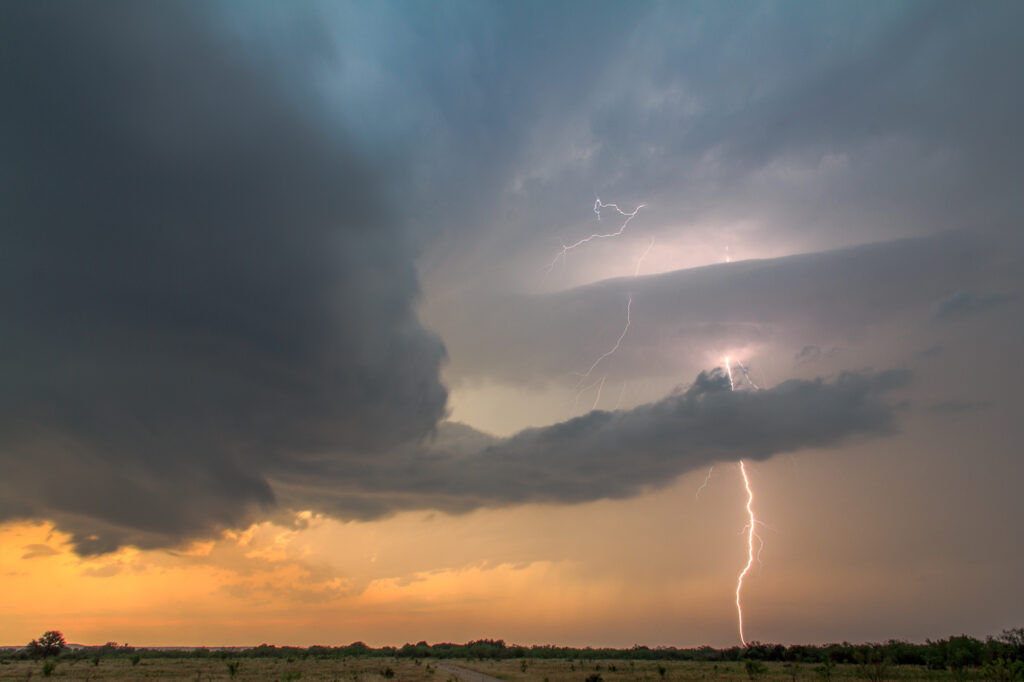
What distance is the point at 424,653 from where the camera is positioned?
191625 millimetres

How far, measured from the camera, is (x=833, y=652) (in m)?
113

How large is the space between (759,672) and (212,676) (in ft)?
231

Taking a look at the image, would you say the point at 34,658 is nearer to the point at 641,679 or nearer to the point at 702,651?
the point at 641,679

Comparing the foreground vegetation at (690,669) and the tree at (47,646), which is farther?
the tree at (47,646)

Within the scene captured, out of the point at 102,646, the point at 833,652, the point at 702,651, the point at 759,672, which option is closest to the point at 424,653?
the point at 702,651

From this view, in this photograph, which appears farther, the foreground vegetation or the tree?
the tree

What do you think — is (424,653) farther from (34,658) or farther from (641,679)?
(641,679)

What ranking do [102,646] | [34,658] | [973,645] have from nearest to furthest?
1. [973,645]
2. [34,658]
3. [102,646]

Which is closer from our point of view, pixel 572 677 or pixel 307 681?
pixel 307 681

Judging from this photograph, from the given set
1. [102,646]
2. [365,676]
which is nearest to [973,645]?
[365,676]

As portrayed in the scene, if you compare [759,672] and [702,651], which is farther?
[702,651]

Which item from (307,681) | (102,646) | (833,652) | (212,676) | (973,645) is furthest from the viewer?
(102,646)

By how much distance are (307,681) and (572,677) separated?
105ft

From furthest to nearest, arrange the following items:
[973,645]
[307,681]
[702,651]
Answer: [702,651] → [973,645] → [307,681]
